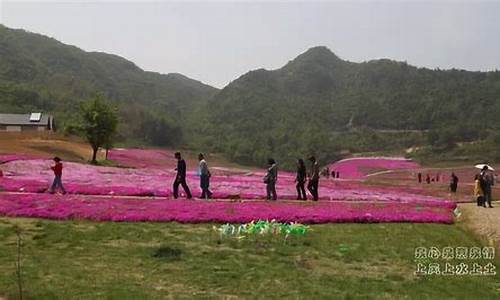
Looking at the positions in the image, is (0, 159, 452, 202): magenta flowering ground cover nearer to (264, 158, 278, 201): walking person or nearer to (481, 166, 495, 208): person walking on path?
(264, 158, 278, 201): walking person

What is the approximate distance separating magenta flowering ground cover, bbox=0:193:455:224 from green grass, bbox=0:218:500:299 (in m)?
1.01

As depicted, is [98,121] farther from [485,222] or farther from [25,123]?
[25,123]

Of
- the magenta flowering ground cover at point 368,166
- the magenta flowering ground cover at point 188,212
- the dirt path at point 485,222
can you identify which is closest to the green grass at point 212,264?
the dirt path at point 485,222

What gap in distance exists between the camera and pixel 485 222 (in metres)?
21.5

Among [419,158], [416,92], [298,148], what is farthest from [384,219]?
[416,92]

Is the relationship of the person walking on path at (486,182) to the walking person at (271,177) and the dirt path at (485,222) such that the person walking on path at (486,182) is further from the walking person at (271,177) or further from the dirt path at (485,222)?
the walking person at (271,177)

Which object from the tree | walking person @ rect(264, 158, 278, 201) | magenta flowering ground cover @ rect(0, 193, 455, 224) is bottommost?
magenta flowering ground cover @ rect(0, 193, 455, 224)

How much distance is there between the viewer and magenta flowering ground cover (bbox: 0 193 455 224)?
20.6 m

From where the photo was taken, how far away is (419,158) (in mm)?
134000

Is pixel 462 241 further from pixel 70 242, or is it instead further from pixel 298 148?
pixel 298 148

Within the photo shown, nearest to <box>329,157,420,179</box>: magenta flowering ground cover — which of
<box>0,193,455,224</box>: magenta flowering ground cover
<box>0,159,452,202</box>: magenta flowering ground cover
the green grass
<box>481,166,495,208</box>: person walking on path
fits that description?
<box>0,159,452,202</box>: magenta flowering ground cover

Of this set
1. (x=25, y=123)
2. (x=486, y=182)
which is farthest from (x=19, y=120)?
(x=486, y=182)

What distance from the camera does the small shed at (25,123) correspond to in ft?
366

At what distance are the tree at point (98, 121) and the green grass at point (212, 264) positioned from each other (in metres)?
48.6
